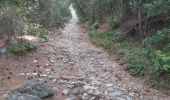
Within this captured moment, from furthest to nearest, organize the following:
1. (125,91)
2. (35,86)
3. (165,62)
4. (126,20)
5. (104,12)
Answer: (104,12), (126,20), (165,62), (125,91), (35,86)

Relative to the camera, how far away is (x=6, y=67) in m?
10.1

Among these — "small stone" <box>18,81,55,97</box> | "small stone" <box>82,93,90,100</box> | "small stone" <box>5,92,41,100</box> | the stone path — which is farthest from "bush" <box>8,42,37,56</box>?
"small stone" <box>82,93,90,100</box>

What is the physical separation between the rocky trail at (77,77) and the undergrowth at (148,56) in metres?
0.43

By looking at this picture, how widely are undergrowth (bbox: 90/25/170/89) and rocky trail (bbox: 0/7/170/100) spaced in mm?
426

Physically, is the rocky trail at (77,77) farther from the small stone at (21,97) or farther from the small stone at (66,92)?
the small stone at (21,97)

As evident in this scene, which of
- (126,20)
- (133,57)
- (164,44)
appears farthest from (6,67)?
(126,20)

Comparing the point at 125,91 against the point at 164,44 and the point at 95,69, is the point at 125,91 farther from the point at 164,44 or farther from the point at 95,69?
the point at 164,44

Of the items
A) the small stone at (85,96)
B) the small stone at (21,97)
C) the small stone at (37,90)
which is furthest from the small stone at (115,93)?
the small stone at (21,97)

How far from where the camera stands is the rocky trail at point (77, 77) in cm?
799

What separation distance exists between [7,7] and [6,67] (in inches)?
108

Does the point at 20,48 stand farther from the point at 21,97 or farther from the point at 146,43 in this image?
the point at 146,43

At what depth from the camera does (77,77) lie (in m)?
9.55

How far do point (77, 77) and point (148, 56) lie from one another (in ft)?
11.6

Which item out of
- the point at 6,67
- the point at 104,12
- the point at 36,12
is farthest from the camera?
the point at 104,12
